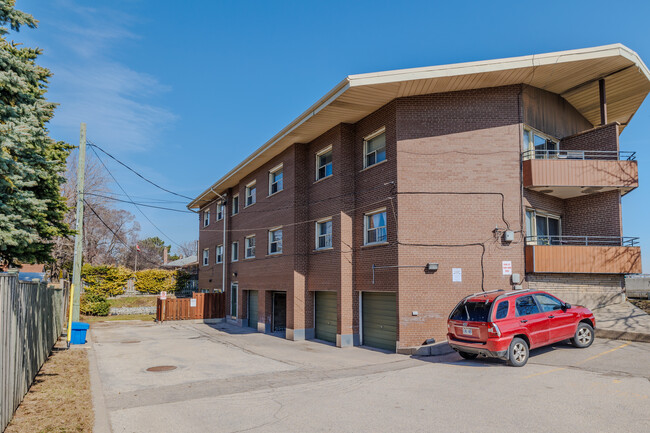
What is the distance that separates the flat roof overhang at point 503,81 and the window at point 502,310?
24.3 feet

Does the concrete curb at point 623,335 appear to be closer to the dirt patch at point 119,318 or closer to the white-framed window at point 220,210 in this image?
the white-framed window at point 220,210

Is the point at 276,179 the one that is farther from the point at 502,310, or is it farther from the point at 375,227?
the point at 502,310

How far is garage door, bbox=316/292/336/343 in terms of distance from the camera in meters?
18.7

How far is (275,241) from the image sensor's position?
23.2m

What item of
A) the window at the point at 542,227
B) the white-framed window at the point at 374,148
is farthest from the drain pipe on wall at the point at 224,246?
the window at the point at 542,227

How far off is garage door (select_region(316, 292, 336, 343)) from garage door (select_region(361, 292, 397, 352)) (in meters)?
1.54

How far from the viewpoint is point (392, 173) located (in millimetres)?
15898

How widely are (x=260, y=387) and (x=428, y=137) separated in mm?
9955

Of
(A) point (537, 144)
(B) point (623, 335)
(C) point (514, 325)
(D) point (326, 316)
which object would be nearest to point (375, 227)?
(D) point (326, 316)

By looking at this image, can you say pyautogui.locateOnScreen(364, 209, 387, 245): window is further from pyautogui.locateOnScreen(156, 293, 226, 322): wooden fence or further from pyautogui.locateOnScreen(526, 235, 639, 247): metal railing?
pyautogui.locateOnScreen(156, 293, 226, 322): wooden fence

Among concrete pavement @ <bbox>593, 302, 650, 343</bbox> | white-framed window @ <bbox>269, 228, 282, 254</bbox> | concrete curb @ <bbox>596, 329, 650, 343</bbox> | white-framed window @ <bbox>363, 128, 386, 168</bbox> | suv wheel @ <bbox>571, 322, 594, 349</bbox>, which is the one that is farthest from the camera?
white-framed window @ <bbox>269, 228, 282, 254</bbox>

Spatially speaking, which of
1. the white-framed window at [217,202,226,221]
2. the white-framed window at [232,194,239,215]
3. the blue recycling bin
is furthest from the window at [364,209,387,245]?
the white-framed window at [217,202,226,221]

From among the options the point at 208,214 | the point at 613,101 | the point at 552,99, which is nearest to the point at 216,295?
the point at 208,214

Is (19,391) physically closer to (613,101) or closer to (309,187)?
(309,187)
